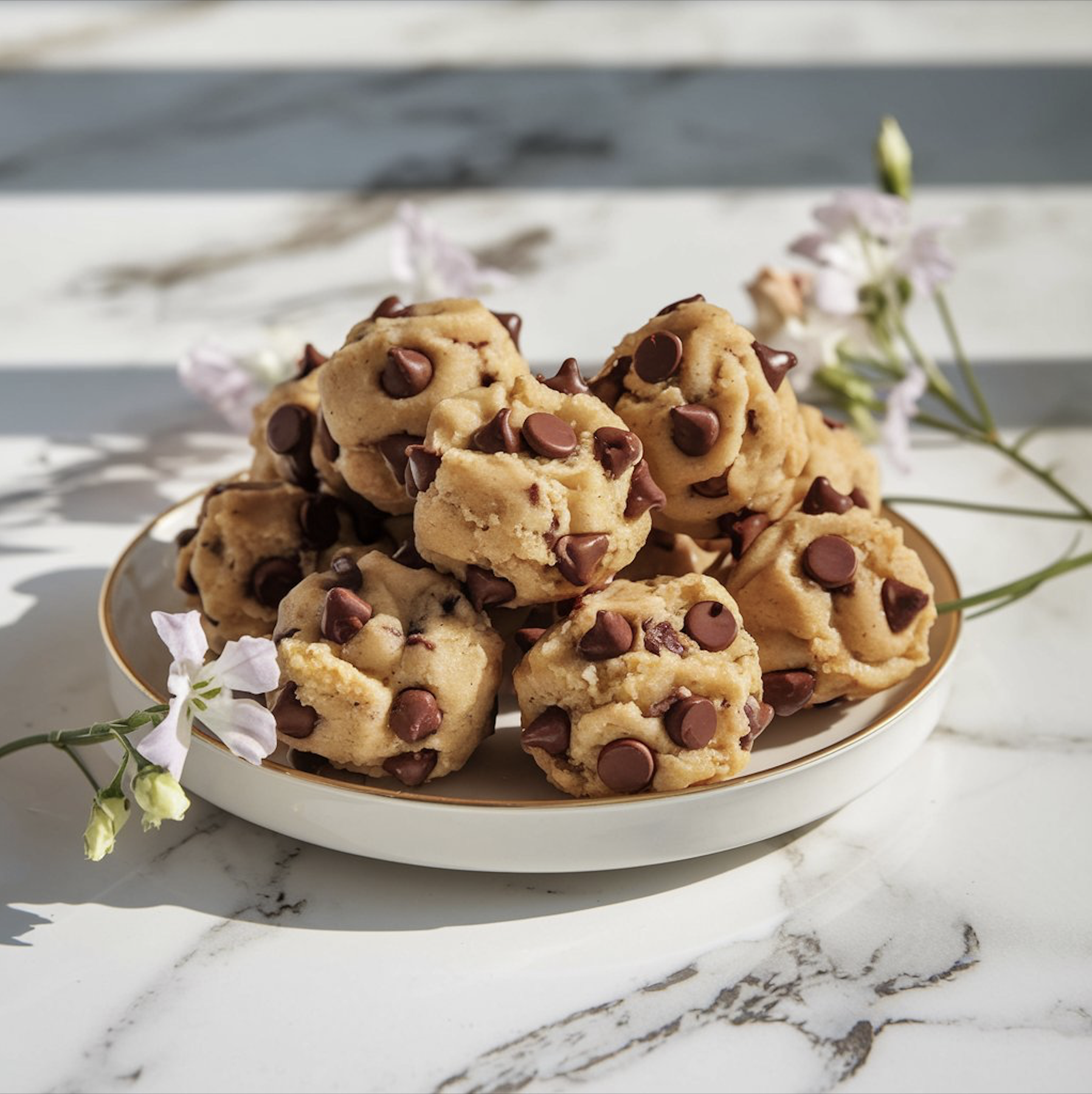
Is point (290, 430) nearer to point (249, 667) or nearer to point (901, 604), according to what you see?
point (249, 667)

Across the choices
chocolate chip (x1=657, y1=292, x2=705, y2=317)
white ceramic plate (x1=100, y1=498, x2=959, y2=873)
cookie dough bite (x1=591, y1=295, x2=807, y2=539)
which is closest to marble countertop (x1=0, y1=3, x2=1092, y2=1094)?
white ceramic plate (x1=100, y1=498, x2=959, y2=873)

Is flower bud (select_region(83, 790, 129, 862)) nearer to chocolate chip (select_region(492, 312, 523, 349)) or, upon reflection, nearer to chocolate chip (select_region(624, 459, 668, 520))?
chocolate chip (select_region(624, 459, 668, 520))

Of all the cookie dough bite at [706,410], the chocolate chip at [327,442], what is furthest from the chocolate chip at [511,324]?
the chocolate chip at [327,442]

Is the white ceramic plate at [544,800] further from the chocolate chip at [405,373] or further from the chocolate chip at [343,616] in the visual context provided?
the chocolate chip at [405,373]

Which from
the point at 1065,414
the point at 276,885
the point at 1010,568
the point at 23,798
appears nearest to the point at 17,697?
the point at 23,798

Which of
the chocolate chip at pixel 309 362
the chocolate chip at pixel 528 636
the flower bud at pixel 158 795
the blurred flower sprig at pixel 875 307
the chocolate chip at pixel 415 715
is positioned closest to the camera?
the flower bud at pixel 158 795

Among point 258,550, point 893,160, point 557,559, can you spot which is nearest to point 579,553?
point 557,559
